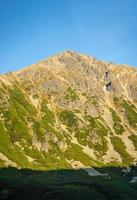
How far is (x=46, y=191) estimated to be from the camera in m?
152

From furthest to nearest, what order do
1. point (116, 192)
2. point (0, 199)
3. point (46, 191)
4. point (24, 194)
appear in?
1. point (116, 192)
2. point (46, 191)
3. point (24, 194)
4. point (0, 199)

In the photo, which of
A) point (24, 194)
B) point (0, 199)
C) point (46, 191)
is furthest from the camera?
point (46, 191)

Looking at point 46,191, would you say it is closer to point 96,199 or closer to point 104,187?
point 96,199

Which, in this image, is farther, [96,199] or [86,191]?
[86,191]

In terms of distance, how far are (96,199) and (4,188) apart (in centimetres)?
3836

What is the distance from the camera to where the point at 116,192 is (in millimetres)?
166375

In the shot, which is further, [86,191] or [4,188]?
[86,191]

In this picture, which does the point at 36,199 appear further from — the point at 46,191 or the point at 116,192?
the point at 116,192

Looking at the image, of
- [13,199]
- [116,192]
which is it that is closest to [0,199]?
[13,199]

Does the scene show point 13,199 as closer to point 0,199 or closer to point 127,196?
point 0,199

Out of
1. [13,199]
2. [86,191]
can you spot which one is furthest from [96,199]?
[13,199]

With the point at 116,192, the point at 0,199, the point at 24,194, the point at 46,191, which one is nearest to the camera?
the point at 0,199

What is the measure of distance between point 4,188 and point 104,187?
172 feet

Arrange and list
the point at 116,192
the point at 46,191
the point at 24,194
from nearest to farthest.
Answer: the point at 24,194
the point at 46,191
the point at 116,192
